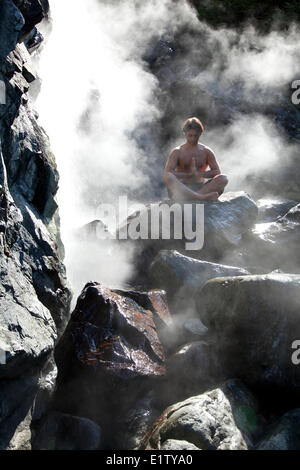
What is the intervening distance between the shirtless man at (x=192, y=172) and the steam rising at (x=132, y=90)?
6.35 feet

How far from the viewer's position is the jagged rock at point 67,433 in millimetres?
2799

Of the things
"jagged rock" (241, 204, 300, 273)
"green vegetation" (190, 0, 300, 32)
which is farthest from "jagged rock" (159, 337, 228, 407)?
"green vegetation" (190, 0, 300, 32)

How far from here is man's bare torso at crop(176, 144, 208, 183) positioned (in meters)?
6.25

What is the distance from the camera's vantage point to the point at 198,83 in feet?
33.3

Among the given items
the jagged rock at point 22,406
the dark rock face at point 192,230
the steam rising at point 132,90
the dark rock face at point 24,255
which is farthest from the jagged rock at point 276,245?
the jagged rock at point 22,406

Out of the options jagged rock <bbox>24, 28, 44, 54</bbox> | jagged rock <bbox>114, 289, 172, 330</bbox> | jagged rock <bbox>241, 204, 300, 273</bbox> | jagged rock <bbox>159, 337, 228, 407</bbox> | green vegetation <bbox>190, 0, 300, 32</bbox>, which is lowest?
jagged rock <bbox>159, 337, 228, 407</bbox>

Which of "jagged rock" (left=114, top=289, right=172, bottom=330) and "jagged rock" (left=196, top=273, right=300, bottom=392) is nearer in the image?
"jagged rock" (left=196, top=273, right=300, bottom=392)

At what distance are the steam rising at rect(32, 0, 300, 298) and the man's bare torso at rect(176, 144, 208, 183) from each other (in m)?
2.09

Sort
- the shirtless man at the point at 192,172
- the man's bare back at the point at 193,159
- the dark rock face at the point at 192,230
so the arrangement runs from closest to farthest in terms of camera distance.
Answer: the dark rock face at the point at 192,230
the shirtless man at the point at 192,172
the man's bare back at the point at 193,159

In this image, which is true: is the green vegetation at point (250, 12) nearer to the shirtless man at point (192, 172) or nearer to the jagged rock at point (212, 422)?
the shirtless man at point (192, 172)

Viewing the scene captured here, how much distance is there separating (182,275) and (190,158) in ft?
8.07

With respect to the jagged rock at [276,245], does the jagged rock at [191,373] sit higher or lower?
lower

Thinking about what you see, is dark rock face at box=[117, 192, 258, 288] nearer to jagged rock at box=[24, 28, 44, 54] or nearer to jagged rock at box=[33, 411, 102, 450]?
jagged rock at box=[33, 411, 102, 450]
